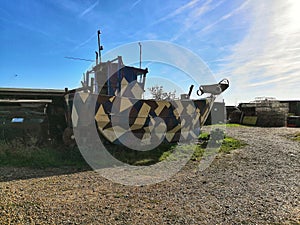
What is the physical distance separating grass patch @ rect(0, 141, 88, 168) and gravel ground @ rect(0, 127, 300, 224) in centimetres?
39

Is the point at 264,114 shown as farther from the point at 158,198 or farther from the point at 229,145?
the point at 158,198

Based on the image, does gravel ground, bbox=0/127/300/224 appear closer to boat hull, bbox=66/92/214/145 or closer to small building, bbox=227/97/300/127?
boat hull, bbox=66/92/214/145

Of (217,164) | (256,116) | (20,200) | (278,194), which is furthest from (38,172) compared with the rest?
(256,116)

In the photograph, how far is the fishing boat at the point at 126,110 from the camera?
16.8 ft

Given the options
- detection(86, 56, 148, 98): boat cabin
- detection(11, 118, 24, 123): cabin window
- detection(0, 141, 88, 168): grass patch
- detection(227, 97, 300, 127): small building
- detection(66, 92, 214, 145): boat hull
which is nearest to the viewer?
detection(0, 141, 88, 168): grass patch

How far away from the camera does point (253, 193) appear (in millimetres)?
3252

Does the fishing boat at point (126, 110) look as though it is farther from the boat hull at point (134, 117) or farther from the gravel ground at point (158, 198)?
the gravel ground at point (158, 198)

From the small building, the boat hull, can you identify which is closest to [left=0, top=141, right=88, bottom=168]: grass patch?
the boat hull

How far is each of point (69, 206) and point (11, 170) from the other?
223cm

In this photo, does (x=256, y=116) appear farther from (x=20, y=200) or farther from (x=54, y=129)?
(x=20, y=200)

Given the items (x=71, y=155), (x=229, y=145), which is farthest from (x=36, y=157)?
(x=229, y=145)

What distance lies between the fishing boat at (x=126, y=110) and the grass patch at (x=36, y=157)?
A: 51 cm

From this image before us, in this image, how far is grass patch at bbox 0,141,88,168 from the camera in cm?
477

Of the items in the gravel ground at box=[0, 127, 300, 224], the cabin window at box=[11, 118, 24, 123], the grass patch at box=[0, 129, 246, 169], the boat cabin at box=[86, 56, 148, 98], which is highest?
the boat cabin at box=[86, 56, 148, 98]
